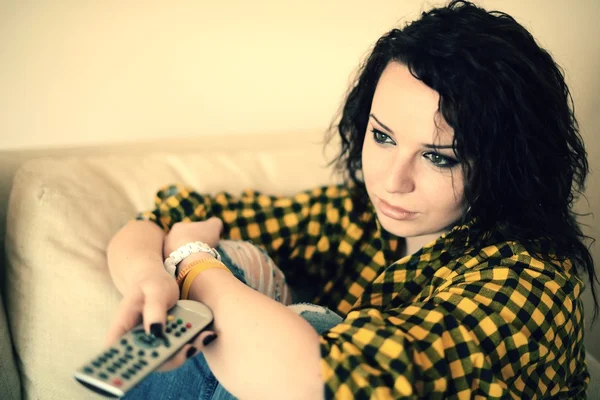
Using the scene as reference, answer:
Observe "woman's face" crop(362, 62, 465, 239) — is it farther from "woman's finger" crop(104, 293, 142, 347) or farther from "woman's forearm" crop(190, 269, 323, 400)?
"woman's finger" crop(104, 293, 142, 347)

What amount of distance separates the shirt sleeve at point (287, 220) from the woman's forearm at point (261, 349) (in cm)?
35

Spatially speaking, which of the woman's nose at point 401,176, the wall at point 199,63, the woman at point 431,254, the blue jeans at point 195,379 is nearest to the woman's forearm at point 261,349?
the woman at point 431,254

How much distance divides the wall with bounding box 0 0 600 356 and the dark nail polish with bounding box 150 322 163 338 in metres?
0.56

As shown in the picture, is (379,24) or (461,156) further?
(379,24)

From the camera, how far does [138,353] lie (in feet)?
1.94

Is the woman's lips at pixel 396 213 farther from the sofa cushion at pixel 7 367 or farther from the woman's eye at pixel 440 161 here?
the sofa cushion at pixel 7 367

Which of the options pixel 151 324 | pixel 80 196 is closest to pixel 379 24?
pixel 80 196

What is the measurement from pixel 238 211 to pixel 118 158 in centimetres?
27

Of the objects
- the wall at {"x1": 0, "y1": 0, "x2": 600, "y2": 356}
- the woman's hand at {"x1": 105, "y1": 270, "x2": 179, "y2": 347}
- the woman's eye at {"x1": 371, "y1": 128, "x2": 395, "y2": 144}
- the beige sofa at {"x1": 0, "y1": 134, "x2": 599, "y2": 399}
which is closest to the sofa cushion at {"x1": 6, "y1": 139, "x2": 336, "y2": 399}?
the beige sofa at {"x1": 0, "y1": 134, "x2": 599, "y2": 399}

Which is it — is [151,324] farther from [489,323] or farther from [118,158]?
[118,158]

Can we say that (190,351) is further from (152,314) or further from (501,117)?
(501,117)

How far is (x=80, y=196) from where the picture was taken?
3.14ft

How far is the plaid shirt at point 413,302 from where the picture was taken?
1.96 feet

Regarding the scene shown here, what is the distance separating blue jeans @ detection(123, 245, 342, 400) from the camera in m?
0.76
